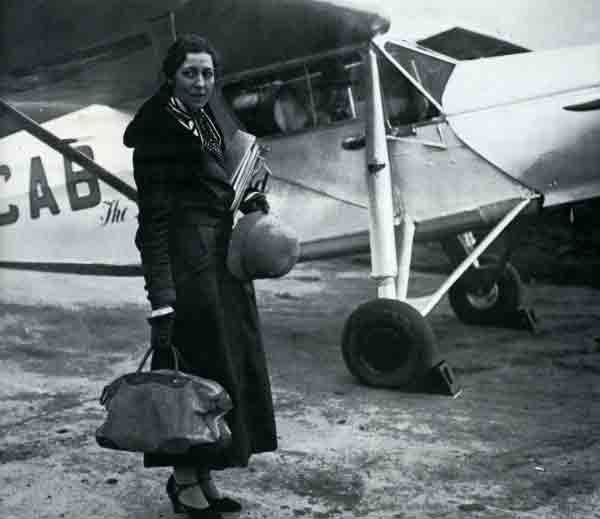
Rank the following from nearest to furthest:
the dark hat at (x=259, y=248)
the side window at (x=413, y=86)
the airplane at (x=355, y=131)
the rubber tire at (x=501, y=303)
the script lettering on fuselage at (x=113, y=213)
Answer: the dark hat at (x=259, y=248) < the airplane at (x=355, y=131) < the side window at (x=413, y=86) < the script lettering on fuselage at (x=113, y=213) < the rubber tire at (x=501, y=303)

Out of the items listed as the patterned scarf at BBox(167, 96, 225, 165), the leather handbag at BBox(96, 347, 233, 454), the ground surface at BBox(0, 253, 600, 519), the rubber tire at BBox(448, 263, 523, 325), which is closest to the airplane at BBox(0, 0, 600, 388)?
the ground surface at BBox(0, 253, 600, 519)

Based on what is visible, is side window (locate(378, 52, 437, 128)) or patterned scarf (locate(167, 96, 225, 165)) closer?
patterned scarf (locate(167, 96, 225, 165))

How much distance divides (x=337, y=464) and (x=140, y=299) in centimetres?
477

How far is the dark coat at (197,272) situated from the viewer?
2.47 m

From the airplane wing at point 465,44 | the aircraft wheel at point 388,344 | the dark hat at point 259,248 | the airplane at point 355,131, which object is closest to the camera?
the dark hat at point 259,248

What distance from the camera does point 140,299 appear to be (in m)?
7.66

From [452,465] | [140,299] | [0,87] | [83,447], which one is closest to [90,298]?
[140,299]

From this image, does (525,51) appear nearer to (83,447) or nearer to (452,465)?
(452,465)

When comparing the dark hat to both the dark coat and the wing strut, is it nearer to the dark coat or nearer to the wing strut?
the dark coat

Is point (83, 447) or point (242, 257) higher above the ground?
point (242, 257)

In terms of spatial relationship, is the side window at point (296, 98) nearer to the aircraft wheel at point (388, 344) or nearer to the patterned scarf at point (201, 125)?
the aircraft wheel at point (388, 344)

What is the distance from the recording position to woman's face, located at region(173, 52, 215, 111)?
8.19 feet

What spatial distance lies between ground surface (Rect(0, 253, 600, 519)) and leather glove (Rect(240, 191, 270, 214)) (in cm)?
110

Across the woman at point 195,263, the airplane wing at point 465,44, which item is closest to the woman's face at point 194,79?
the woman at point 195,263
